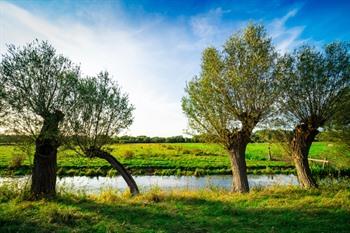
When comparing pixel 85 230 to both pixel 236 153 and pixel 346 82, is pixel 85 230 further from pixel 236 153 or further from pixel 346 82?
pixel 346 82

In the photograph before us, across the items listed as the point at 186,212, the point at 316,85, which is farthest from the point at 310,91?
the point at 186,212

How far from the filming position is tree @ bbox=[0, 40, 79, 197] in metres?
15.3

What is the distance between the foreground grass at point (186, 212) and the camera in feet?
36.2

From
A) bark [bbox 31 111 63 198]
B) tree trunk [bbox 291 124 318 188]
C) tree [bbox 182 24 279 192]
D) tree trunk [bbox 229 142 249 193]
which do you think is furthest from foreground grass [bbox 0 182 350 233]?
tree [bbox 182 24 279 192]

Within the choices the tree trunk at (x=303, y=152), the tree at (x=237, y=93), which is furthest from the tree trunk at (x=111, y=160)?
the tree trunk at (x=303, y=152)

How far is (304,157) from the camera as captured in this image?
60.1 ft

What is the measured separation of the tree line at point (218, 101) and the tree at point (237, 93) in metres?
0.06

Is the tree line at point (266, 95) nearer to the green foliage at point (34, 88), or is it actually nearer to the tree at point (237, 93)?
the tree at point (237, 93)

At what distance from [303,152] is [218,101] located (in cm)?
615

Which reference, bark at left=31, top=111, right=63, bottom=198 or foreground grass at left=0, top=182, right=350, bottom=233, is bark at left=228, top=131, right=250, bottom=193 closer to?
foreground grass at left=0, top=182, right=350, bottom=233

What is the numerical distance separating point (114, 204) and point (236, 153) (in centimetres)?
805

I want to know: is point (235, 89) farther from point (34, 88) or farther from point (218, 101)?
point (34, 88)

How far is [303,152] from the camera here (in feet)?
60.1

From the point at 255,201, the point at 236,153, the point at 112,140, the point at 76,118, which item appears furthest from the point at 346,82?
the point at 76,118
